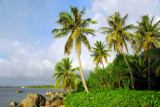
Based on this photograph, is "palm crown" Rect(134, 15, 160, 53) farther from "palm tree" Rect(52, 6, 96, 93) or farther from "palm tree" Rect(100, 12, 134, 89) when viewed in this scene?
"palm tree" Rect(52, 6, 96, 93)

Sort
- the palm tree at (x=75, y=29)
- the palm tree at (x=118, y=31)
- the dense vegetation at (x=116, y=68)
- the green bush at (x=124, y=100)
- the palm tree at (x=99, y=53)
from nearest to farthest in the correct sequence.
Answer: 1. the green bush at (x=124, y=100)
2. the dense vegetation at (x=116, y=68)
3. the palm tree at (x=75, y=29)
4. the palm tree at (x=118, y=31)
5. the palm tree at (x=99, y=53)

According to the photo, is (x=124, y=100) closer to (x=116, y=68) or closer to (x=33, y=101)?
(x=116, y=68)

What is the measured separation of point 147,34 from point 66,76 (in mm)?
14851

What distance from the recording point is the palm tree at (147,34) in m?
20.8

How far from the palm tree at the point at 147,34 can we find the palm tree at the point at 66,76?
11649 millimetres

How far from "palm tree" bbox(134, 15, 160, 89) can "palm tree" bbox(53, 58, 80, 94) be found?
11.6 meters

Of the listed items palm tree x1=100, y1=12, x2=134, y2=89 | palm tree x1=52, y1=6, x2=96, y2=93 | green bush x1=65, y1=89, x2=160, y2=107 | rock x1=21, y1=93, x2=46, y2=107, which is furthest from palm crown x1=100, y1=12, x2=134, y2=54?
rock x1=21, y1=93, x2=46, y2=107

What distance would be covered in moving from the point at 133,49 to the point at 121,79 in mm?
9150

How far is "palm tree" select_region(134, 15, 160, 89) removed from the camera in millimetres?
20750

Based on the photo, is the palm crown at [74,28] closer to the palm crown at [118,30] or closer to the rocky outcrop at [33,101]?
the palm crown at [118,30]

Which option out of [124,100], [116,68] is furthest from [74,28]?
[124,100]

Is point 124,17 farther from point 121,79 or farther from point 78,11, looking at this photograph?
point 121,79

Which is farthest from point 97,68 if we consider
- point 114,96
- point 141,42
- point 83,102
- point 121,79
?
point 141,42

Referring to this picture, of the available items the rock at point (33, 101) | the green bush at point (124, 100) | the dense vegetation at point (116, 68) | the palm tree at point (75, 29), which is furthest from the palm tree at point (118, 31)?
the rock at point (33, 101)
